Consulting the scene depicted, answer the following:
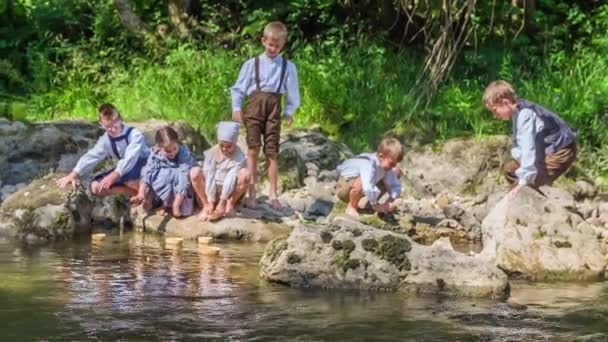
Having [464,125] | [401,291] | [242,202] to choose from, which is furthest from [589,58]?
[401,291]

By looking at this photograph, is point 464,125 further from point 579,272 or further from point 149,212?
point 579,272

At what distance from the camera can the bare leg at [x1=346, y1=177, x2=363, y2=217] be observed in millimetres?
9602

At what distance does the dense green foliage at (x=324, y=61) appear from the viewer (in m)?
13.6

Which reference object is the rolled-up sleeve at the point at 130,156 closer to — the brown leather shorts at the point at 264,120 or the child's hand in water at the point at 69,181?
the child's hand in water at the point at 69,181

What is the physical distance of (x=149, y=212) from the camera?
10.1 meters

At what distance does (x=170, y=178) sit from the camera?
32.4ft

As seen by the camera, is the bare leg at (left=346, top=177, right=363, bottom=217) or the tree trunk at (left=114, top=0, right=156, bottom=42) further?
the tree trunk at (left=114, top=0, right=156, bottom=42)

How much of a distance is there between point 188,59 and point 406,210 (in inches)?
207

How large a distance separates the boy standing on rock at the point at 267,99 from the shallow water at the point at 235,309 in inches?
82.3

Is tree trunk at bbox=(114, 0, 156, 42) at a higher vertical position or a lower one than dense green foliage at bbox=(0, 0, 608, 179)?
higher

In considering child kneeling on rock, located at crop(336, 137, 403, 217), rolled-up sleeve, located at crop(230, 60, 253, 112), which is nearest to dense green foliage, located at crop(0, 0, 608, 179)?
rolled-up sleeve, located at crop(230, 60, 253, 112)

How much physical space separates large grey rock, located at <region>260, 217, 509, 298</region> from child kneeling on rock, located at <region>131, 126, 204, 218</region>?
237 cm

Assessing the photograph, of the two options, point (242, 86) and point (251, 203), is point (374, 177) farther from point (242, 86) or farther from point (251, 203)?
point (242, 86)

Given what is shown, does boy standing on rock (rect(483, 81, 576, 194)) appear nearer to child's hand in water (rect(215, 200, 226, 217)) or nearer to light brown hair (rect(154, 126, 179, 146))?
child's hand in water (rect(215, 200, 226, 217))
